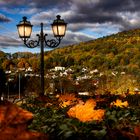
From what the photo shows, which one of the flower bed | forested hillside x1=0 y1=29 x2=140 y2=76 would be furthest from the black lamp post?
forested hillside x1=0 y1=29 x2=140 y2=76

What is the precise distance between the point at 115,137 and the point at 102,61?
77.1m

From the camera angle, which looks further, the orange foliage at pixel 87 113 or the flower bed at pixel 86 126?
the orange foliage at pixel 87 113

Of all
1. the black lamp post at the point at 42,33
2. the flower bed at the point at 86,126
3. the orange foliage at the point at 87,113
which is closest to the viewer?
the flower bed at the point at 86,126

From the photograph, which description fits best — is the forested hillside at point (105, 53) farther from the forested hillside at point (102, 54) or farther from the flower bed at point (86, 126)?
the flower bed at point (86, 126)

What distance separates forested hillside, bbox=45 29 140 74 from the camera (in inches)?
3100

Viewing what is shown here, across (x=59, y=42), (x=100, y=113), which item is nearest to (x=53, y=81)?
(x=59, y=42)

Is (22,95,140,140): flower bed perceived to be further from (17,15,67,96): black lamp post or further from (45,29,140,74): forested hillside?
(45,29,140,74): forested hillside

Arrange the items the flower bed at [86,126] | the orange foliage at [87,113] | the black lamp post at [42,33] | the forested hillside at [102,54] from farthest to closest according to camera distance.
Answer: the forested hillside at [102,54] → the black lamp post at [42,33] → the orange foliage at [87,113] → the flower bed at [86,126]

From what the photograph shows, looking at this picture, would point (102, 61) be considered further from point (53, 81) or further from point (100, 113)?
point (100, 113)

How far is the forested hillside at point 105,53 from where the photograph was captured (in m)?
78.8

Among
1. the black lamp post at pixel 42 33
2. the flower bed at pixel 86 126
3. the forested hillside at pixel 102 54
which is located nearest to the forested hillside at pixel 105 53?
the forested hillside at pixel 102 54

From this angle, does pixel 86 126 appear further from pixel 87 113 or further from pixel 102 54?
pixel 102 54

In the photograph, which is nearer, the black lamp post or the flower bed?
the flower bed

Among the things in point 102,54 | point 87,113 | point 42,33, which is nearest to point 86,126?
point 87,113
